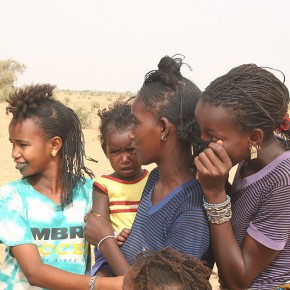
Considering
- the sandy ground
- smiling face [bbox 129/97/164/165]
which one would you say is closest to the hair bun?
smiling face [bbox 129/97/164/165]

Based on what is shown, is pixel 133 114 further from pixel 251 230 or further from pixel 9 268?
pixel 9 268

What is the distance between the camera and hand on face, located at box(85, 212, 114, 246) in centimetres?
241

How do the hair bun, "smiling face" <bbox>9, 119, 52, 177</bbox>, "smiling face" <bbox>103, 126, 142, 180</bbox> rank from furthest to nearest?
"smiling face" <bbox>103, 126, 142, 180</bbox>, "smiling face" <bbox>9, 119, 52, 177</bbox>, the hair bun

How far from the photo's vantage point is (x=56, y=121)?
289cm

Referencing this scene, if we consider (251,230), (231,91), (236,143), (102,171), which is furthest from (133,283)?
(102,171)

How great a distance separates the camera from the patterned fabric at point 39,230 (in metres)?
2.57

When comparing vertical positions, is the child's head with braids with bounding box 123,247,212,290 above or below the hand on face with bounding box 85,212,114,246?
above

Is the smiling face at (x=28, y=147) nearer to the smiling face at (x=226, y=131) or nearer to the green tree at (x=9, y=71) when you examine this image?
the smiling face at (x=226, y=131)

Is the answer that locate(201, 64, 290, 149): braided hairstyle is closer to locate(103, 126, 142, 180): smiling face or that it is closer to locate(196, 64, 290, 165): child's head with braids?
locate(196, 64, 290, 165): child's head with braids

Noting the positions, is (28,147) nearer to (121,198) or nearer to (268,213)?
(121,198)

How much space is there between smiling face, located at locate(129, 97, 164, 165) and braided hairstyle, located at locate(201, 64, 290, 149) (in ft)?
0.82

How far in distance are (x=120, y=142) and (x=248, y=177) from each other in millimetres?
1006

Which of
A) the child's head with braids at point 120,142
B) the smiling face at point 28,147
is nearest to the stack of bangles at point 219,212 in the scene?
the child's head with braids at point 120,142

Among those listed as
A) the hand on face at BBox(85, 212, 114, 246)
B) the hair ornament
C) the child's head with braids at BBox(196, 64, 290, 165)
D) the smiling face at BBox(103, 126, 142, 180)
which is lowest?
the hand on face at BBox(85, 212, 114, 246)
